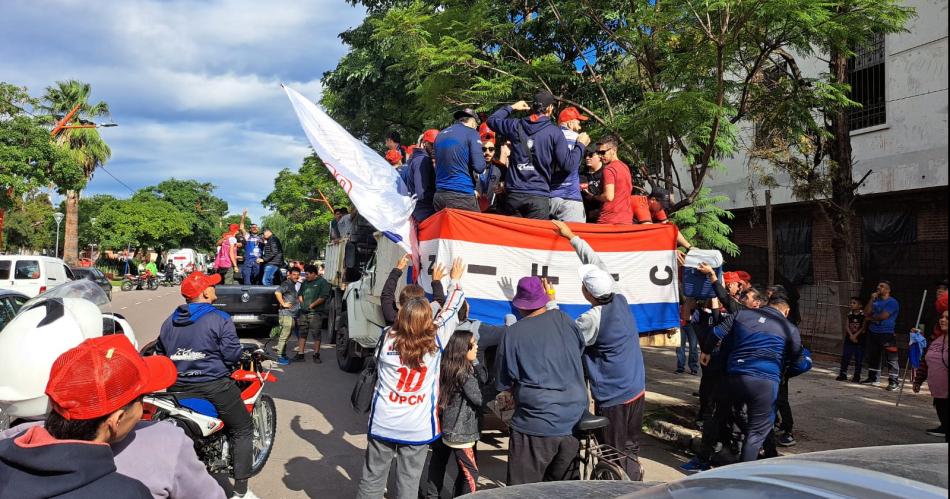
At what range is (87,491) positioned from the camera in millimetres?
1669

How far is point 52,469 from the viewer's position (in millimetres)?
1640

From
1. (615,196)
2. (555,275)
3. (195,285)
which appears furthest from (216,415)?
(615,196)

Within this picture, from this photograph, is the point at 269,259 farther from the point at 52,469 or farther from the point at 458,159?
the point at 52,469

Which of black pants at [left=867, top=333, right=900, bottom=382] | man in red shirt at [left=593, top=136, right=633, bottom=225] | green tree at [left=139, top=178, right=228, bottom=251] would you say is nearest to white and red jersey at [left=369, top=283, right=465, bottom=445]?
man in red shirt at [left=593, top=136, right=633, bottom=225]

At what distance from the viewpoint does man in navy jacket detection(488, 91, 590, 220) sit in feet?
20.5

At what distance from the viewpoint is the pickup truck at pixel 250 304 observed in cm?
1379

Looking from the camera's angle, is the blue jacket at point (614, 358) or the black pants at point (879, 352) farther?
the black pants at point (879, 352)

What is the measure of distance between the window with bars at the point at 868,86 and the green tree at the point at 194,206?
71.5 m

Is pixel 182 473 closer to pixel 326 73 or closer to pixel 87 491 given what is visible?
pixel 87 491

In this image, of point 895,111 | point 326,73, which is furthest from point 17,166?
point 895,111

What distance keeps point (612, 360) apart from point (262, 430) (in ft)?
10.5

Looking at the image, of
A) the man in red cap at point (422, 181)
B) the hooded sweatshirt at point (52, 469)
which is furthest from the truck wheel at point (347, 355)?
the hooded sweatshirt at point (52, 469)

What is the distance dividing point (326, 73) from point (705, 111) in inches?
630

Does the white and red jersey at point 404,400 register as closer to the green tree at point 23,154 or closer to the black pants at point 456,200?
the black pants at point 456,200
